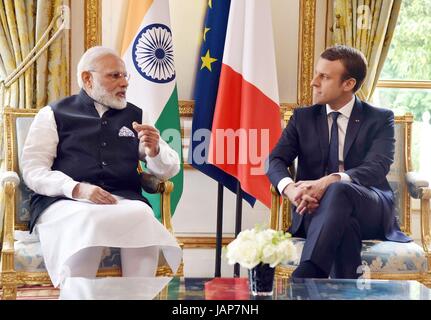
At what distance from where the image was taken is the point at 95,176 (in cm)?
396

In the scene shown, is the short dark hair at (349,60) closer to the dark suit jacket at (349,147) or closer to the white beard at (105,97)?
the dark suit jacket at (349,147)

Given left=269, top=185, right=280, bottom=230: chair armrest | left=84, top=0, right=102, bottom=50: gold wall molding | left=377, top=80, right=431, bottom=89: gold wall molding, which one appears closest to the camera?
left=269, top=185, right=280, bottom=230: chair armrest

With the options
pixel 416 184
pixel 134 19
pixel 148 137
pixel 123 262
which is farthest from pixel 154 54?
pixel 416 184

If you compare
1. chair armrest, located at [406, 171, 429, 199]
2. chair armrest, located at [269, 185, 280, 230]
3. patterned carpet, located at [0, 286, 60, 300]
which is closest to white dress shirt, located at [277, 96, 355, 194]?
chair armrest, located at [269, 185, 280, 230]

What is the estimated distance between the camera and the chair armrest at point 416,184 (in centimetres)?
419

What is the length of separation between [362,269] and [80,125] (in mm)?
1549

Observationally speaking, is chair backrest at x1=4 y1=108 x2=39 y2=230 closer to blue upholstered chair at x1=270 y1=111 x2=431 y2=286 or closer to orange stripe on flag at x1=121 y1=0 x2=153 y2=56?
orange stripe on flag at x1=121 y1=0 x2=153 y2=56

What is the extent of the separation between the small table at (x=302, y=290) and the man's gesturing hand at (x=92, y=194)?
2.42ft

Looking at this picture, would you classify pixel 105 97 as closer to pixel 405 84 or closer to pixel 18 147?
pixel 18 147

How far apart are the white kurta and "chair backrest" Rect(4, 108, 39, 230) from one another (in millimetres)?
190

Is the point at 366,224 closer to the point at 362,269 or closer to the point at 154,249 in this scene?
the point at 362,269

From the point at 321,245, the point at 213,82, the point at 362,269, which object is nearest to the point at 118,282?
the point at 321,245

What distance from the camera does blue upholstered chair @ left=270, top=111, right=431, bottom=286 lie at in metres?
3.80

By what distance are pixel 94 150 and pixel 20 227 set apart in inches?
21.6
